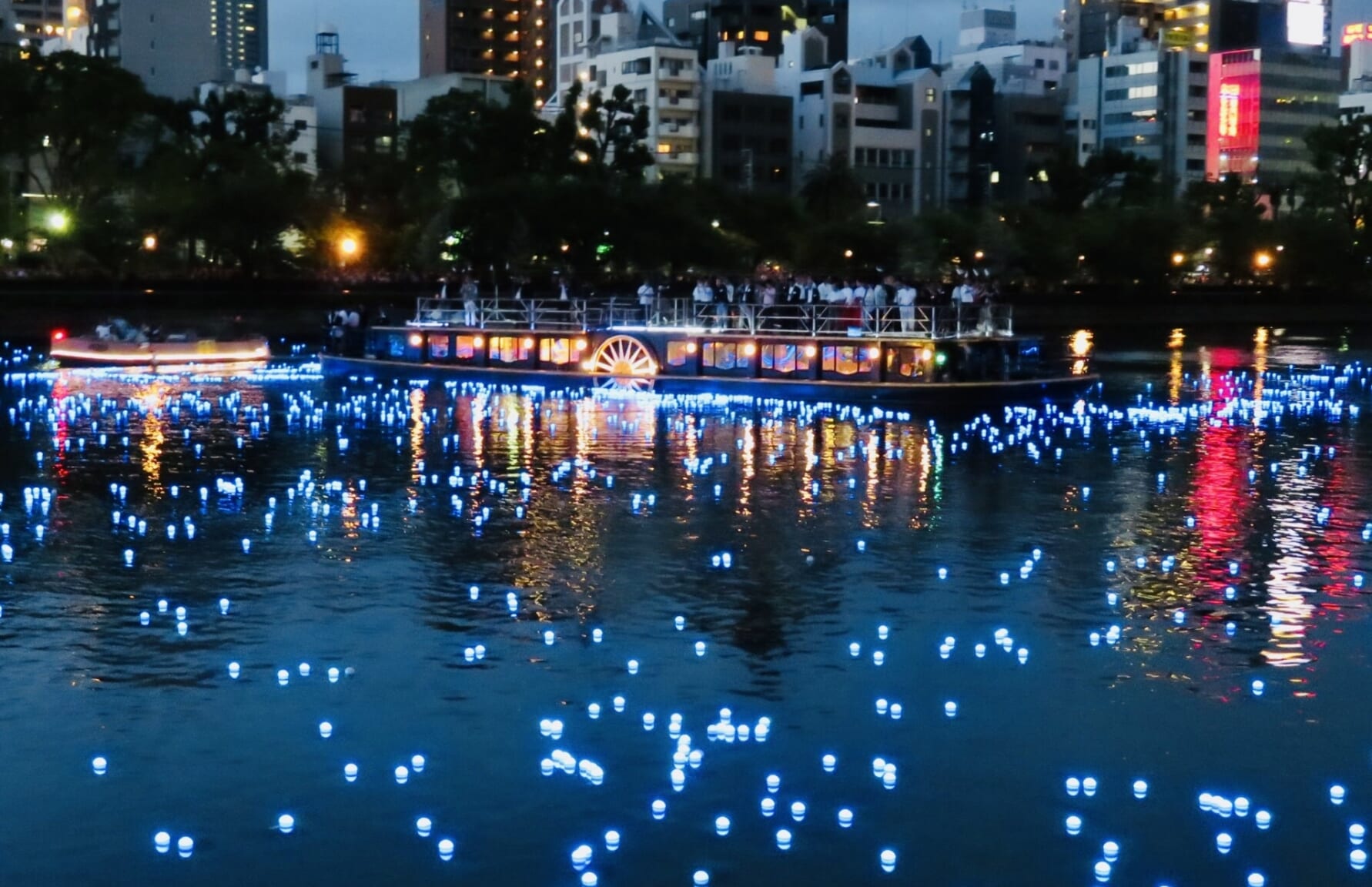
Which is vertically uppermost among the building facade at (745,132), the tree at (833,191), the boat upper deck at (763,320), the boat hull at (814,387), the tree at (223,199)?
the building facade at (745,132)

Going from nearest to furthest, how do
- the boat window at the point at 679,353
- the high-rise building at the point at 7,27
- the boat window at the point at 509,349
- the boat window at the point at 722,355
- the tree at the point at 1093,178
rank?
1. the boat window at the point at 722,355
2. the boat window at the point at 679,353
3. the boat window at the point at 509,349
4. the high-rise building at the point at 7,27
5. the tree at the point at 1093,178

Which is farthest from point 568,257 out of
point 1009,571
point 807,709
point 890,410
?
point 807,709

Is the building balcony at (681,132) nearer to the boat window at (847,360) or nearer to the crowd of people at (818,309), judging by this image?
the crowd of people at (818,309)

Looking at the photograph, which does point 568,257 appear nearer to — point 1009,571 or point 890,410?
point 890,410

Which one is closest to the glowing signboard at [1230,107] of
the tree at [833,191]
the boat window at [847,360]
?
the tree at [833,191]

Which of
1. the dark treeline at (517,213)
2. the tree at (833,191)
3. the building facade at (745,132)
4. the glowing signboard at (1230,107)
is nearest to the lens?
the dark treeline at (517,213)

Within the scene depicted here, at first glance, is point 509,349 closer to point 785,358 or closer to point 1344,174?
point 785,358

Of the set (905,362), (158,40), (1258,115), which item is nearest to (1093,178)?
(1258,115)

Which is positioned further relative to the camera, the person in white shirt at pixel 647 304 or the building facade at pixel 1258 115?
the building facade at pixel 1258 115
